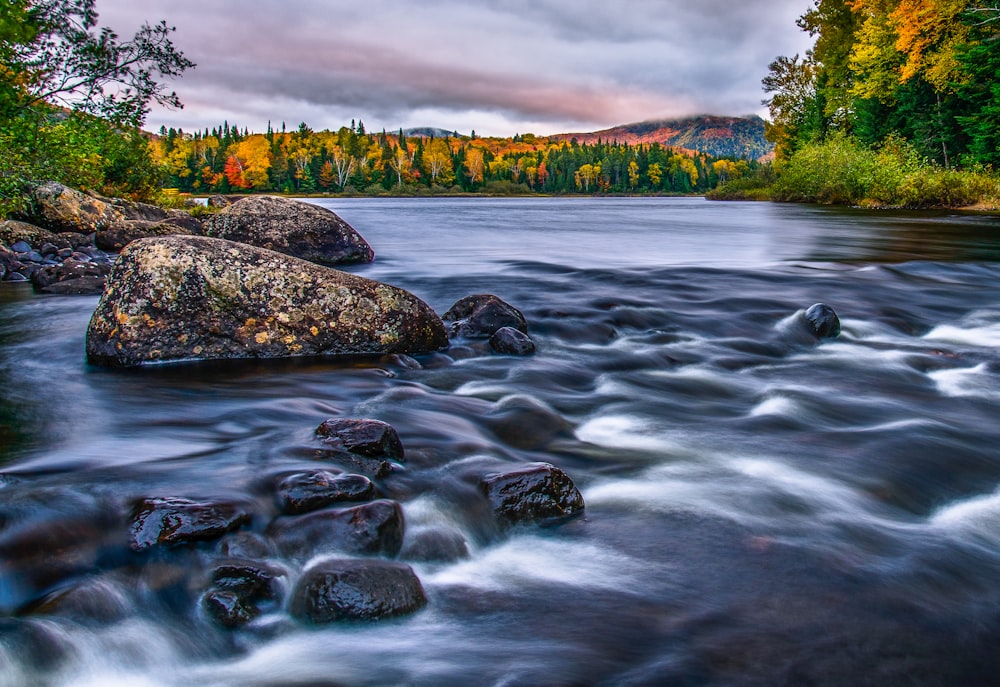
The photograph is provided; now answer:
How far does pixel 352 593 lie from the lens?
3.10m

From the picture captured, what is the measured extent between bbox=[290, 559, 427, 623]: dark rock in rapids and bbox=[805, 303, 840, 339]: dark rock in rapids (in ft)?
23.5

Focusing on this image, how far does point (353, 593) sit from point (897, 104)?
5290 centimetres

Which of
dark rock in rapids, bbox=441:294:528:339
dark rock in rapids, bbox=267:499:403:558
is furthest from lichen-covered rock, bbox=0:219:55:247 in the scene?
dark rock in rapids, bbox=267:499:403:558

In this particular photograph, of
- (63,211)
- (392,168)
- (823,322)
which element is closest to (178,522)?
(823,322)

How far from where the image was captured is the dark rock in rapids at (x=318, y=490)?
3706mm

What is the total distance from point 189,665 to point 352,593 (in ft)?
2.23

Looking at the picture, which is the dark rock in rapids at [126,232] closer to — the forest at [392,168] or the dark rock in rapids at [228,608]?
the dark rock in rapids at [228,608]

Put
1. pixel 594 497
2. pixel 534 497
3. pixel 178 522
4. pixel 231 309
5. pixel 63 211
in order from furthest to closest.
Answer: pixel 63 211 < pixel 231 309 < pixel 594 497 < pixel 534 497 < pixel 178 522

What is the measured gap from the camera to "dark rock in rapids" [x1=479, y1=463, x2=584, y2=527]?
398 cm

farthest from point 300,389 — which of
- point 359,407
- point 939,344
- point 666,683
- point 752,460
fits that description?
point 939,344

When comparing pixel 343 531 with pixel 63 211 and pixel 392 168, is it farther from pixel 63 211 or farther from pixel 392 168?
pixel 392 168

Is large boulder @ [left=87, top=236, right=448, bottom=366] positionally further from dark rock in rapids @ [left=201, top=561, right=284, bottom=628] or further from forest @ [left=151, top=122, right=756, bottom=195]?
forest @ [left=151, top=122, right=756, bottom=195]

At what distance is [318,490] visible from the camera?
3.77 metres

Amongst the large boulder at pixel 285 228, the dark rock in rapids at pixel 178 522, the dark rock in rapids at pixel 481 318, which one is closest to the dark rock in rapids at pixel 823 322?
the dark rock in rapids at pixel 481 318
